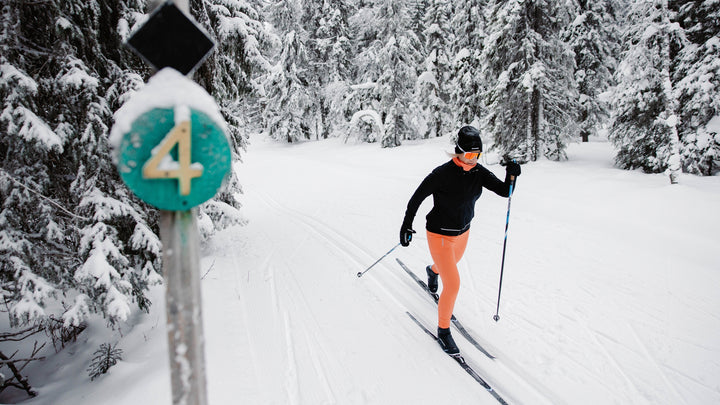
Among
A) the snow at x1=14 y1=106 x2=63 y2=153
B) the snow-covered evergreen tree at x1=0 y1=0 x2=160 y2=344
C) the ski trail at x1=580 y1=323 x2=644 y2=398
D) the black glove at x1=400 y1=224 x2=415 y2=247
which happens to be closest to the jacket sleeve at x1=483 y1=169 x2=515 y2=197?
the black glove at x1=400 y1=224 x2=415 y2=247

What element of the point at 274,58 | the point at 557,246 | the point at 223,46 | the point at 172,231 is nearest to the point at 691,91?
the point at 557,246

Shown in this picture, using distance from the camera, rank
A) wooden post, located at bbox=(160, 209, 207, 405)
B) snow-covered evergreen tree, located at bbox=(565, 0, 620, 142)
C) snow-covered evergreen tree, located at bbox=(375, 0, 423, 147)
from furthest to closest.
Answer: snow-covered evergreen tree, located at bbox=(375, 0, 423, 147), snow-covered evergreen tree, located at bbox=(565, 0, 620, 142), wooden post, located at bbox=(160, 209, 207, 405)

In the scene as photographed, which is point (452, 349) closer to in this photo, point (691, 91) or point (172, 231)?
point (172, 231)

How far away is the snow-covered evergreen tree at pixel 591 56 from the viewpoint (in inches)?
820

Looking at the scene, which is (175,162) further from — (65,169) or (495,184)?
(65,169)

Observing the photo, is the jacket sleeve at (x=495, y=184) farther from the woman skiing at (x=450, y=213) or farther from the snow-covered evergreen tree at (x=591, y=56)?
the snow-covered evergreen tree at (x=591, y=56)

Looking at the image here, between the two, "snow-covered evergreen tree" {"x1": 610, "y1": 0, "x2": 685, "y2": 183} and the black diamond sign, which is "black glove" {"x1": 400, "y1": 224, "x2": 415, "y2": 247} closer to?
the black diamond sign

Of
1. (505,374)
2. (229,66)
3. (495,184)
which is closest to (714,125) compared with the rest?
(495,184)

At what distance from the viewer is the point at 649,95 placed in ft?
39.1

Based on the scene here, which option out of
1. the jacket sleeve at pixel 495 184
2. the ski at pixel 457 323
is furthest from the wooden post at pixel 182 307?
the jacket sleeve at pixel 495 184

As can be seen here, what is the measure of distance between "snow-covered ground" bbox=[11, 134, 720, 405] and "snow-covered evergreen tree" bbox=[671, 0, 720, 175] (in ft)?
9.32

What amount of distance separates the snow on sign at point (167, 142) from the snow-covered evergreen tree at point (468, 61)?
70.8 feet

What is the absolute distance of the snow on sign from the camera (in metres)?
1.32

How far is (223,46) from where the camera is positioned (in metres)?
6.61
